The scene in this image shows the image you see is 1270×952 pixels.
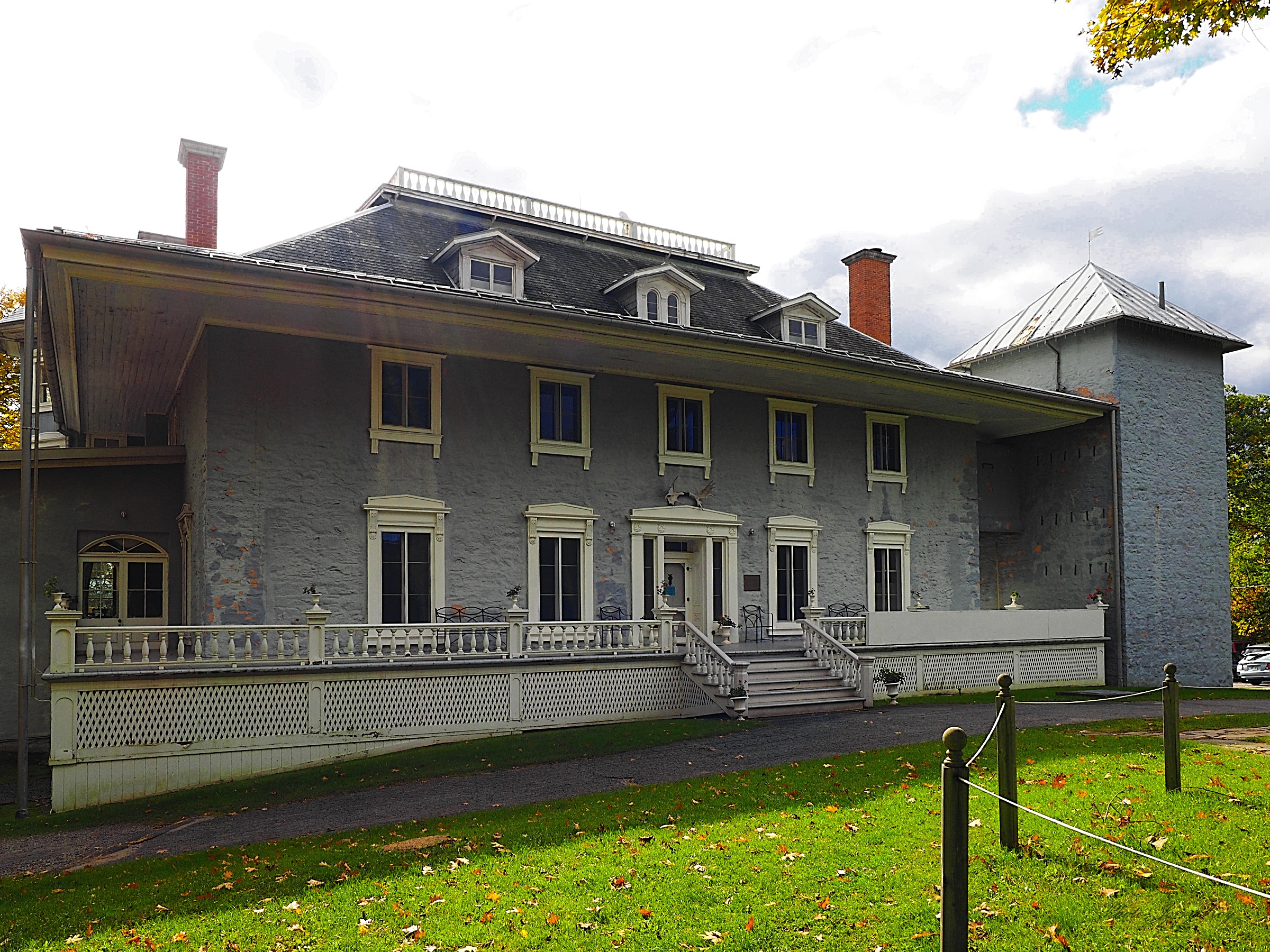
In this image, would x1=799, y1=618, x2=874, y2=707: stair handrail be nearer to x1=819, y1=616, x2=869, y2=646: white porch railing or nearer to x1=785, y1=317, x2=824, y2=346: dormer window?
x1=819, y1=616, x2=869, y2=646: white porch railing

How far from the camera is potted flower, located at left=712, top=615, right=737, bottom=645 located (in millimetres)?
17719

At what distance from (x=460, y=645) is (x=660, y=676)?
3.84 meters

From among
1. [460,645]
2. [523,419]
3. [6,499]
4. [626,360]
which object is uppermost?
[626,360]

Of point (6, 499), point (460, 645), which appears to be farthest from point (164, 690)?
point (6, 499)

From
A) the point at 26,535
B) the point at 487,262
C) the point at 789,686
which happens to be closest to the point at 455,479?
the point at 487,262

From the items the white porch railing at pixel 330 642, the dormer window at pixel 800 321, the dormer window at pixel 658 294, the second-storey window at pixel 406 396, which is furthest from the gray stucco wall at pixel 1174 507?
the second-storey window at pixel 406 396

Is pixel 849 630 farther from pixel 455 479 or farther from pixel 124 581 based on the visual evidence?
pixel 124 581

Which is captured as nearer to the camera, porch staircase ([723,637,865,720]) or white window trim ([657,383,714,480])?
porch staircase ([723,637,865,720])

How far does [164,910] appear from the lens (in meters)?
6.74

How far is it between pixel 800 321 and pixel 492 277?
7.32 metres

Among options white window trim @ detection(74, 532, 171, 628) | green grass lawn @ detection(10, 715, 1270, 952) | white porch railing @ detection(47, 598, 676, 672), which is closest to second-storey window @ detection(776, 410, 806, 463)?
white porch railing @ detection(47, 598, 676, 672)

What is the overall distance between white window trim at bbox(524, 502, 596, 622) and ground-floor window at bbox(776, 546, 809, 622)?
456 cm

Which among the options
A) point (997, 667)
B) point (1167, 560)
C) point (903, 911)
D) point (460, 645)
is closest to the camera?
point (903, 911)

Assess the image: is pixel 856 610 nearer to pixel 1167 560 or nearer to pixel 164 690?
pixel 1167 560
